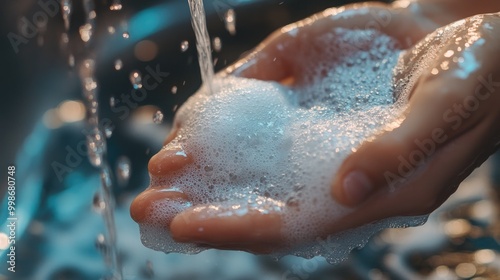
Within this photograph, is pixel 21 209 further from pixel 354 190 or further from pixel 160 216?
pixel 354 190

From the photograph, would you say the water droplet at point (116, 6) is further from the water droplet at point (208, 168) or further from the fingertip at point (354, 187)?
the fingertip at point (354, 187)

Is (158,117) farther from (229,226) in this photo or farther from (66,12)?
(229,226)

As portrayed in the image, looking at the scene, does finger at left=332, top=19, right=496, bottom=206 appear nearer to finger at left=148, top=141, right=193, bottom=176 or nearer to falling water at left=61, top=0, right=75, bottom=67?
finger at left=148, top=141, right=193, bottom=176

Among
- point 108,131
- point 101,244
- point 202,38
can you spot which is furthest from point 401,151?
point 108,131

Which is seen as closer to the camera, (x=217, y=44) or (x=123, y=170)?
(x=123, y=170)

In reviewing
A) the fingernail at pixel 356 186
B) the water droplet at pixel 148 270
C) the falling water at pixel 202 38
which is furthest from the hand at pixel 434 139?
the water droplet at pixel 148 270

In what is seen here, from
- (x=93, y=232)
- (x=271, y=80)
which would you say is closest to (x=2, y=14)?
(x=93, y=232)

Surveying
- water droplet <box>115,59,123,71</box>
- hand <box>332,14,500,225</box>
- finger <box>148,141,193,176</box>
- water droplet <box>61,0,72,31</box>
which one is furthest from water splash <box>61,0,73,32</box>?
hand <box>332,14,500,225</box>

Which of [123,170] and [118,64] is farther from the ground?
[118,64]
